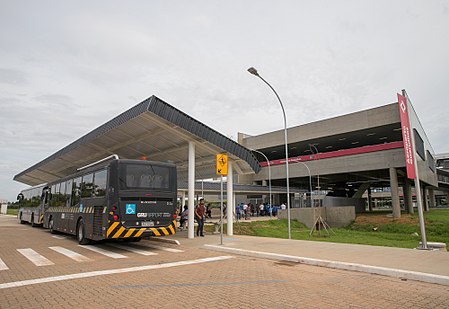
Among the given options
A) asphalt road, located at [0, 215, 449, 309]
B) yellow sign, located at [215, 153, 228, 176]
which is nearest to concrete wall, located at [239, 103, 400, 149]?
yellow sign, located at [215, 153, 228, 176]

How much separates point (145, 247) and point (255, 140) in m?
44.0

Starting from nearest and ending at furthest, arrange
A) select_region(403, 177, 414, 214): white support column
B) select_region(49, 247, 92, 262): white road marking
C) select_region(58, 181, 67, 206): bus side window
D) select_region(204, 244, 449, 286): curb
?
select_region(204, 244, 449, 286): curb → select_region(49, 247, 92, 262): white road marking → select_region(58, 181, 67, 206): bus side window → select_region(403, 177, 414, 214): white support column

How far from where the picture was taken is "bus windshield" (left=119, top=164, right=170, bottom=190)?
37.7 ft

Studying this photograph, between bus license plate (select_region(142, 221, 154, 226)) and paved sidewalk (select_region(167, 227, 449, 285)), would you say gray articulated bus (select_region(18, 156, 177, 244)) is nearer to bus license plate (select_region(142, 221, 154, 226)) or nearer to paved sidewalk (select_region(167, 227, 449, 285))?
bus license plate (select_region(142, 221, 154, 226))

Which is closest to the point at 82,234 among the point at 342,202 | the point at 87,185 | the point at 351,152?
the point at 87,185

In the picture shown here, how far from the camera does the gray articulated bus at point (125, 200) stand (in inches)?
443

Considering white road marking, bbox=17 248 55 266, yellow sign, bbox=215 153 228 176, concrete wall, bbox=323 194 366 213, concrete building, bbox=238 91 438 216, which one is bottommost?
white road marking, bbox=17 248 55 266

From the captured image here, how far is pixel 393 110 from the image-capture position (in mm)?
39438

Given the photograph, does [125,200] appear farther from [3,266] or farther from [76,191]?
[76,191]

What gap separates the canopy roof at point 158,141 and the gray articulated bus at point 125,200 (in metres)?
2.33

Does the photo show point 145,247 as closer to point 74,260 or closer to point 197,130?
point 74,260

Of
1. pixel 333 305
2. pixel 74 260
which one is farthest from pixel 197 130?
pixel 333 305

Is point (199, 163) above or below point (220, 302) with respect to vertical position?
above

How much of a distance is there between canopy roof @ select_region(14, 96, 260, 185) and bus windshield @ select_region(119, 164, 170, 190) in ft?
7.67
